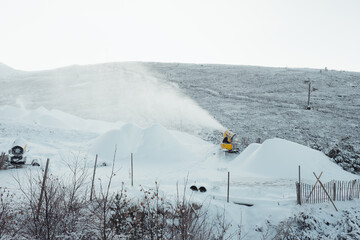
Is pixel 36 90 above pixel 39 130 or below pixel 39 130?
above

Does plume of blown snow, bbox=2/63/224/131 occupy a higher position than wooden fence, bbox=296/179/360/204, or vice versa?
plume of blown snow, bbox=2/63/224/131

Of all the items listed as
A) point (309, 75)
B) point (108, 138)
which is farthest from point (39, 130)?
point (309, 75)

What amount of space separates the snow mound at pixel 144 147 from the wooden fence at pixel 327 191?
1000cm

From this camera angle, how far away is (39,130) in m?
28.7

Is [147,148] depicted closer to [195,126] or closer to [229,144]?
[229,144]

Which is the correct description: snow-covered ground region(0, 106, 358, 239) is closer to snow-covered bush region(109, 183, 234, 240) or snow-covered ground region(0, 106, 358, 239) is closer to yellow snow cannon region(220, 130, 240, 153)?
yellow snow cannon region(220, 130, 240, 153)

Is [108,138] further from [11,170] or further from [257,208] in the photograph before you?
[257,208]

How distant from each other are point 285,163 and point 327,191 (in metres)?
4.61

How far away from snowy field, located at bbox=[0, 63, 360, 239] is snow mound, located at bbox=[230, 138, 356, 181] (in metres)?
0.07

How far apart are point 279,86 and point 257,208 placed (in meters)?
43.1

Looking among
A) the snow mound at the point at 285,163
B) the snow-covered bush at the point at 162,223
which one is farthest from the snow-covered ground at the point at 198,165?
the snow-covered bush at the point at 162,223

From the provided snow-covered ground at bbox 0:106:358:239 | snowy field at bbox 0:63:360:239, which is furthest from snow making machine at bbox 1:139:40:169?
snow-covered ground at bbox 0:106:358:239

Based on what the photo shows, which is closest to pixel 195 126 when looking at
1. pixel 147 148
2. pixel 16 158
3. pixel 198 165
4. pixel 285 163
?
pixel 147 148

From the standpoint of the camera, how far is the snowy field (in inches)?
574
